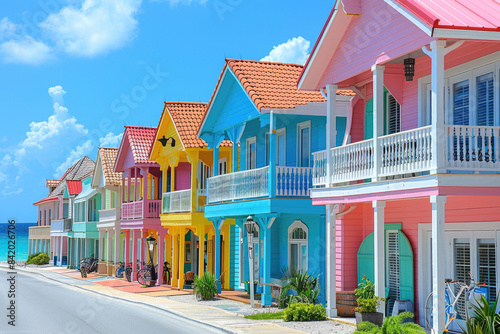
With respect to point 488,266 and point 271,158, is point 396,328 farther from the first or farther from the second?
point 271,158

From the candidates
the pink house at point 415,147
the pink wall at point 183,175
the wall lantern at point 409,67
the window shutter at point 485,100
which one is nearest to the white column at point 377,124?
the pink house at point 415,147

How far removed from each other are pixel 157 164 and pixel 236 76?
13762 mm

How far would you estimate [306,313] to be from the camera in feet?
65.4

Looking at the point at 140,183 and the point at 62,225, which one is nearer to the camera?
the point at 140,183

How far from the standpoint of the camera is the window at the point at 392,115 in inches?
792

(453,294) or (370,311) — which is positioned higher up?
(453,294)

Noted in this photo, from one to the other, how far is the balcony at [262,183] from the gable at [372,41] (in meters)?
3.49

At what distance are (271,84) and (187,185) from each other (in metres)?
13.2

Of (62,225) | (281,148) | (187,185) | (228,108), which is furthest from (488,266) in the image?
(62,225)

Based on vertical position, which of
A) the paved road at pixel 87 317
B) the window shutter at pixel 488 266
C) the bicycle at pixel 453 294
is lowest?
the paved road at pixel 87 317

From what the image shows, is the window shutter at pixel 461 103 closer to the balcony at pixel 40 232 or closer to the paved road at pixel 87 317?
the paved road at pixel 87 317

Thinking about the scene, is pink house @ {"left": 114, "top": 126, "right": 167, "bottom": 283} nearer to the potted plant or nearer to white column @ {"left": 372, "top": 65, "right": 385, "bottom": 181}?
the potted plant

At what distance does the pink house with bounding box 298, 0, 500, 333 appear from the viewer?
48.5ft

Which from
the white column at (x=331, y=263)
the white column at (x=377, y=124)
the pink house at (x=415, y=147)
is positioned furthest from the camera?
the white column at (x=331, y=263)
